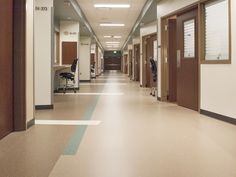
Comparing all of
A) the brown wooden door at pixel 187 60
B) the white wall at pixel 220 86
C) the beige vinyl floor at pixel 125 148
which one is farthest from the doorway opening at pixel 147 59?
the beige vinyl floor at pixel 125 148

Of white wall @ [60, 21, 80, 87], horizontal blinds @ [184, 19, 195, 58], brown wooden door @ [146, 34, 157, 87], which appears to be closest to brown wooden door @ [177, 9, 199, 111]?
horizontal blinds @ [184, 19, 195, 58]

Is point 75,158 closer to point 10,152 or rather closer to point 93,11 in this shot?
point 10,152

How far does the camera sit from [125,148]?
4500 mm

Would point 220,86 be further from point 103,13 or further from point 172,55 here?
point 103,13

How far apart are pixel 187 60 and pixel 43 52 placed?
3211mm

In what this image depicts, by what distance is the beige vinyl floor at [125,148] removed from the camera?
11.7 ft

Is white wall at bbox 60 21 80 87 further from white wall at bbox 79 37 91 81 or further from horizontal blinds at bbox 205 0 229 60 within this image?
horizontal blinds at bbox 205 0 229 60

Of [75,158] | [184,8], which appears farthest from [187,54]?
[75,158]

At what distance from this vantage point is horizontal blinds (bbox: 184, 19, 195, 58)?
831cm

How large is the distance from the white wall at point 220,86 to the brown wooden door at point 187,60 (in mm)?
451

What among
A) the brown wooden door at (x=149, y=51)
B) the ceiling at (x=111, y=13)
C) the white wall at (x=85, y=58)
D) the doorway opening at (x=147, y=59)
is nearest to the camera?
the ceiling at (x=111, y=13)

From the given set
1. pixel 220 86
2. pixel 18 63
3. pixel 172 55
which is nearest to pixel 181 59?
pixel 172 55

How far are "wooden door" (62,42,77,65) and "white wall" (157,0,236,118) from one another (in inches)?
296

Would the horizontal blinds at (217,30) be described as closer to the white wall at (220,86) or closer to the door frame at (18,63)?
the white wall at (220,86)
